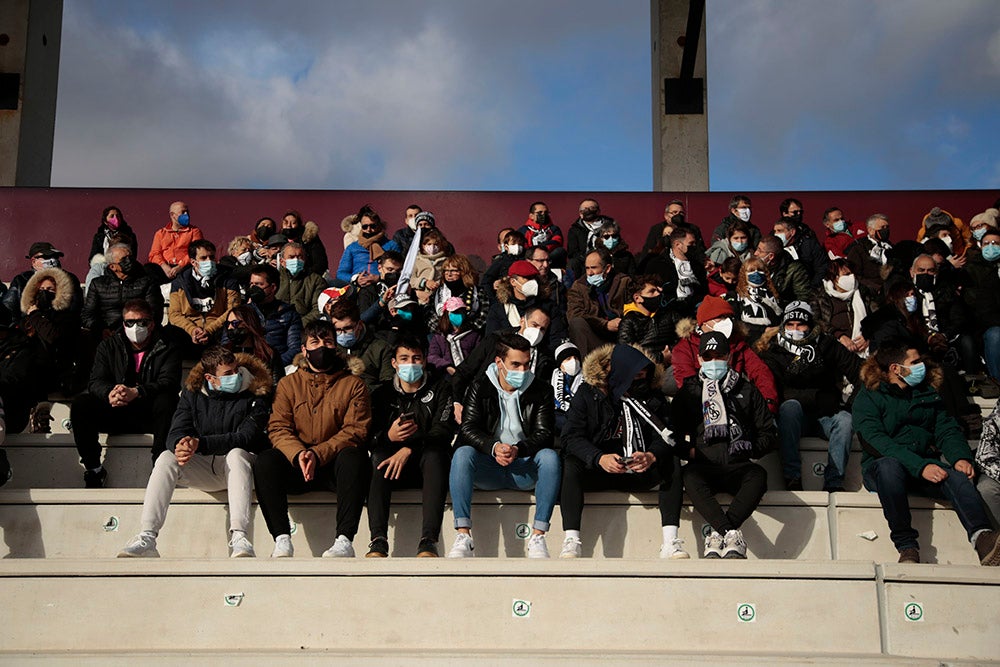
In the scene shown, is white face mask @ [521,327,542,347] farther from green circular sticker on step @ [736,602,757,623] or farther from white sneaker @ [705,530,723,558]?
green circular sticker on step @ [736,602,757,623]

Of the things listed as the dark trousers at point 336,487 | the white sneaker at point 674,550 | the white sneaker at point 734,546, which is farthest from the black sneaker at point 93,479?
the white sneaker at point 734,546

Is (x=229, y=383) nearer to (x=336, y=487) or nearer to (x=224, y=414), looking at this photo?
(x=224, y=414)

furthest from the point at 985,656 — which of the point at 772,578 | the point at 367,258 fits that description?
the point at 367,258

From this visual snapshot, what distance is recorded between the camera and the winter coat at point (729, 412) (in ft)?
21.8

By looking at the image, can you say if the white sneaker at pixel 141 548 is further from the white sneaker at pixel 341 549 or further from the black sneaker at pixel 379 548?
the black sneaker at pixel 379 548

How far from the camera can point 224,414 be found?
6742 mm

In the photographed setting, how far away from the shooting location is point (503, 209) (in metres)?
14.2

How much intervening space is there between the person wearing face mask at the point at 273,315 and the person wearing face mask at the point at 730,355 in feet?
9.24

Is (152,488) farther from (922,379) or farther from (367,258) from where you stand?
(367,258)

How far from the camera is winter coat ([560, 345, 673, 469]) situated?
21.2 ft

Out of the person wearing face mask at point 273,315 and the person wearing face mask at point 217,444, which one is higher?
the person wearing face mask at point 273,315

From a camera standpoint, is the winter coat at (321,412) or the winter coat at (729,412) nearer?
the winter coat at (321,412)

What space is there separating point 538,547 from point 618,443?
2.68ft

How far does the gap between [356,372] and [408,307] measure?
1379 mm
